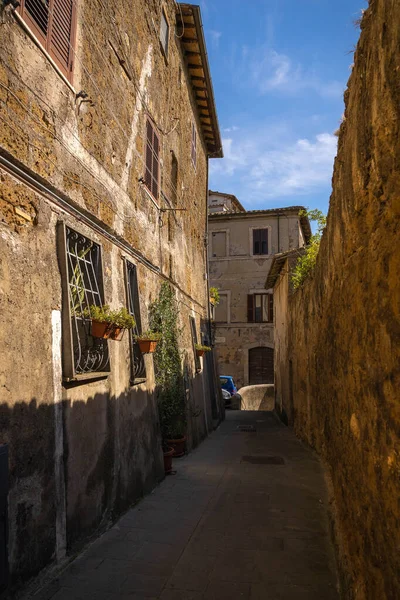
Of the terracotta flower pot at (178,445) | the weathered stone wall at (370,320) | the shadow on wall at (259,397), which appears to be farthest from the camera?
the shadow on wall at (259,397)

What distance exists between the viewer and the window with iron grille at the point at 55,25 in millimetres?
4133

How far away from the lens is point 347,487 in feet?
10.8

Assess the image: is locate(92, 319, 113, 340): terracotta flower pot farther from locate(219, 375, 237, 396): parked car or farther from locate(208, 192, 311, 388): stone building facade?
locate(208, 192, 311, 388): stone building facade

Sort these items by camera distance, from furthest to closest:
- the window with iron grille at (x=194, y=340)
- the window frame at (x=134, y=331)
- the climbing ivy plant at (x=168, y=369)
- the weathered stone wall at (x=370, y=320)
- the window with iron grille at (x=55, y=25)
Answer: the window with iron grille at (x=194, y=340) < the climbing ivy plant at (x=168, y=369) < the window frame at (x=134, y=331) < the window with iron grille at (x=55, y=25) < the weathered stone wall at (x=370, y=320)

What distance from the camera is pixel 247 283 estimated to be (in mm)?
26375

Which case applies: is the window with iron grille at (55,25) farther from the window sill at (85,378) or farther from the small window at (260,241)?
the small window at (260,241)

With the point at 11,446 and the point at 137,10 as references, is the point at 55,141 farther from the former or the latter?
the point at 137,10

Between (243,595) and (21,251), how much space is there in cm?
333

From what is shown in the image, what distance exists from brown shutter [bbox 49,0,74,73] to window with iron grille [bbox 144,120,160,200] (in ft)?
9.51

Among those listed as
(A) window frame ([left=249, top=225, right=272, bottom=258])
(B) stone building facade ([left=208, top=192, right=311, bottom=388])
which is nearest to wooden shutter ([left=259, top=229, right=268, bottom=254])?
(B) stone building facade ([left=208, top=192, right=311, bottom=388])

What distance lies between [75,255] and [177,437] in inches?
207

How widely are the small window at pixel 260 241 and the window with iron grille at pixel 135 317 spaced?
1982cm

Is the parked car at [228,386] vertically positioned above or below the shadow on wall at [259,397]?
above

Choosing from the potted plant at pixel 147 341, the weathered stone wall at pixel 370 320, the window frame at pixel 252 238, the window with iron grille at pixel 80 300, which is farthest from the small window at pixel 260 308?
the weathered stone wall at pixel 370 320
